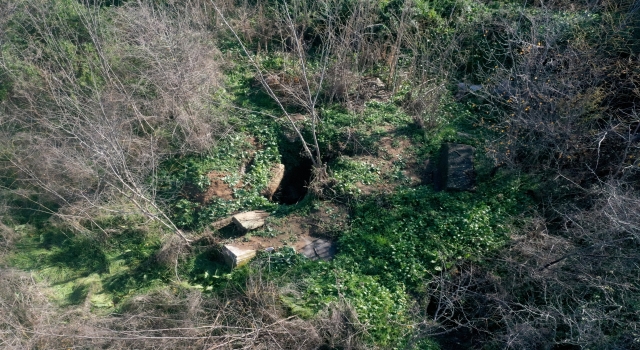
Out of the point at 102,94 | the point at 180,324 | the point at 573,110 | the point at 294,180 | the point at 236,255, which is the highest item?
the point at 102,94

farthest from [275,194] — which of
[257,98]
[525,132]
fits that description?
[525,132]

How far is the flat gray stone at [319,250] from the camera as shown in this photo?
283 inches

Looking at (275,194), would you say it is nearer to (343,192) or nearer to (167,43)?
(343,192)

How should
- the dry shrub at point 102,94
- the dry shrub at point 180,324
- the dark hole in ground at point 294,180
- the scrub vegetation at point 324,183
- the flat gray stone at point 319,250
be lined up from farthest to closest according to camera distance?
the dark hole in ground at point 294,180 → the dry shrub at point 102,94 → the flat gray stone at point 319,250 → the scrub vegetation at point 324,183 → the dry shrub at point 180,324

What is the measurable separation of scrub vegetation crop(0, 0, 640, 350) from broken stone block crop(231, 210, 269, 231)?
132 mm

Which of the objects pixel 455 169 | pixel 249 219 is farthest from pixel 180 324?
pixel 455 169

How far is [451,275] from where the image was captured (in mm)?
6887

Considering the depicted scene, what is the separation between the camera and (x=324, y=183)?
8.07 meters

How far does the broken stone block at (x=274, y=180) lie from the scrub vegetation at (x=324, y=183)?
0.05 m

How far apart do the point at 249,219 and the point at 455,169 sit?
3160 mm

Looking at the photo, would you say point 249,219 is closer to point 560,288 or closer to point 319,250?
point 319,250

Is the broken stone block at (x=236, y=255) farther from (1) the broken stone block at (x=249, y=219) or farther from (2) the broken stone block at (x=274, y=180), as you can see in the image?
(2) the broken stone block at (x=274, y=180)

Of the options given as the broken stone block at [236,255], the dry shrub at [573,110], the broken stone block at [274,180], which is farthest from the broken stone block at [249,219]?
the dry shrub at [573,110]

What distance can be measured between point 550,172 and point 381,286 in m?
3.29
